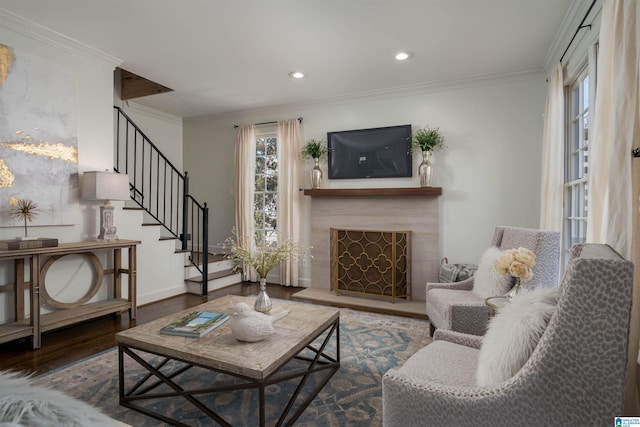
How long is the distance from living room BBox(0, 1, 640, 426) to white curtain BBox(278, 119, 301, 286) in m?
0.13

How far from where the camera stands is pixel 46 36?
2.93 m

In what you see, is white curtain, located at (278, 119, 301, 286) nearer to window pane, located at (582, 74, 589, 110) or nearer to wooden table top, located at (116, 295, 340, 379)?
wooden table top, located at (116, 295, 340, 379)

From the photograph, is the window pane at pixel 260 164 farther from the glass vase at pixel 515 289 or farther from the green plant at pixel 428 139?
the glass vase at pixel 515 289

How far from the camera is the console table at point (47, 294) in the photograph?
2.63 metres

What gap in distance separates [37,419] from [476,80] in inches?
176

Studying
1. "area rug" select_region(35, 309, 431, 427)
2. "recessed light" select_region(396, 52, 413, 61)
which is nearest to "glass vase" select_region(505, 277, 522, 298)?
"area rug" select_region(35, 309, 431, 427)

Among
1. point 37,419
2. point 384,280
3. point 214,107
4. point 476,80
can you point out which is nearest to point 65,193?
point 214,107

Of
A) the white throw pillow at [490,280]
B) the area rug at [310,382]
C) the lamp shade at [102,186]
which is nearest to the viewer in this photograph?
the area rug at [310,382]

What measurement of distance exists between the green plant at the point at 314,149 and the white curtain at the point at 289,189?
0.47 feet

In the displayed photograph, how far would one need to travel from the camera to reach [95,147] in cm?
338

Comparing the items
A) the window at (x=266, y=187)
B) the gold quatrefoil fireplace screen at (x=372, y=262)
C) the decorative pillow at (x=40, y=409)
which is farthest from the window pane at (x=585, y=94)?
the window at (x=266, y=187)

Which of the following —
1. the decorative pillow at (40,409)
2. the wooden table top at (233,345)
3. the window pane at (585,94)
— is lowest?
the wooden table top at (233,345)

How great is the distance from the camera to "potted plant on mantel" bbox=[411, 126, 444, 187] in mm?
3971

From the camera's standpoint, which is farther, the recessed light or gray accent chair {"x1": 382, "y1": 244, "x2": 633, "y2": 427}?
the recessed light
